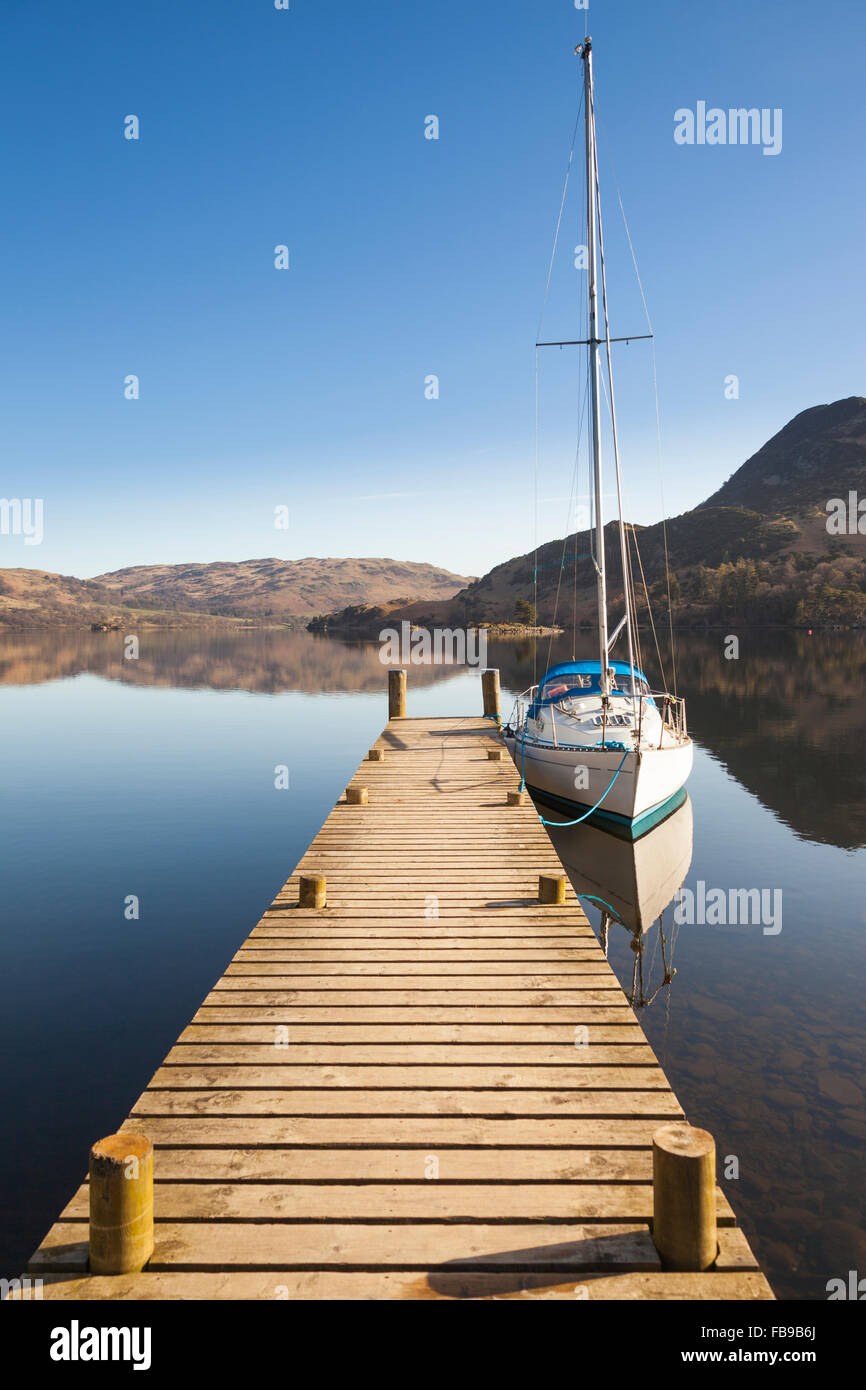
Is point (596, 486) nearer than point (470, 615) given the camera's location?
Yes

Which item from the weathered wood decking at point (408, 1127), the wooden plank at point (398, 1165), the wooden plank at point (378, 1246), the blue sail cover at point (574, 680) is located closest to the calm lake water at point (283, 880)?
the weathered wood decking at point (408, 1127)

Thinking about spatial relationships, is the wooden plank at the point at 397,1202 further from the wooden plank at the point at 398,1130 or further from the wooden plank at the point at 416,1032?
the wooden plank at the point at 416,1032

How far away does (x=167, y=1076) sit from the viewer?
605cm

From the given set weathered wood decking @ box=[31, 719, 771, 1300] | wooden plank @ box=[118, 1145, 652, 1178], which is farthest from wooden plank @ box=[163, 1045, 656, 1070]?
wooden plank @ box=[118, 1145, 652, 1178]

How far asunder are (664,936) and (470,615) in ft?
430

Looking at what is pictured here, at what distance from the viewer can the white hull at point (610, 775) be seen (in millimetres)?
16122

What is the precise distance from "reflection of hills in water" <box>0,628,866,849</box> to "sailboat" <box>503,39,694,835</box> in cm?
471

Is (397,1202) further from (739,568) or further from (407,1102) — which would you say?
(739,568)

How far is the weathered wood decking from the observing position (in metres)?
4.17

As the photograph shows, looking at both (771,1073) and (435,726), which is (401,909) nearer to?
(771,1073)

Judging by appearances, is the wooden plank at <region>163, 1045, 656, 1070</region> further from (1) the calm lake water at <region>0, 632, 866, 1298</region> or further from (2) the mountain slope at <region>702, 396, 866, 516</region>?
(2) the mountain slope at <region>702, 396, 866, 516</region>

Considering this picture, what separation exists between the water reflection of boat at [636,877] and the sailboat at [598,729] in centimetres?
50

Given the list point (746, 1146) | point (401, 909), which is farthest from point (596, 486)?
point (746, 1146)

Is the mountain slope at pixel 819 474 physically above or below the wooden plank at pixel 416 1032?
above
